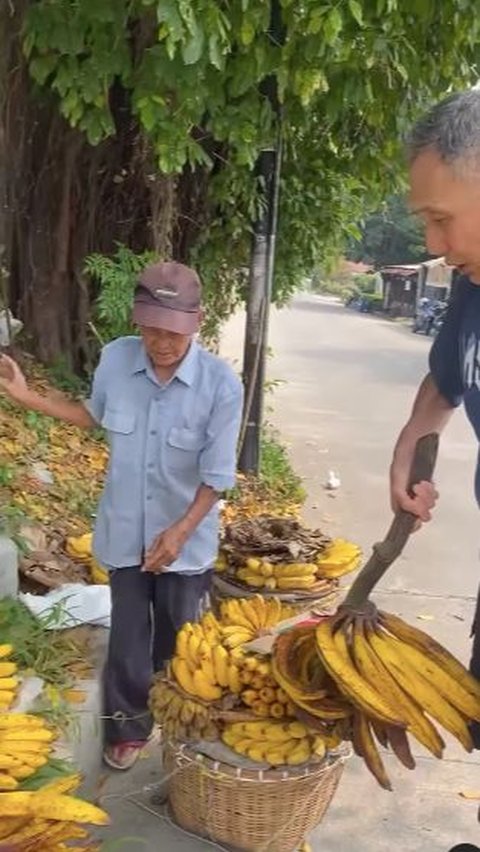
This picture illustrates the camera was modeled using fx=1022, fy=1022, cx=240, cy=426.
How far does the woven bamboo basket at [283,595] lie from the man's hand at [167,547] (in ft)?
3.12

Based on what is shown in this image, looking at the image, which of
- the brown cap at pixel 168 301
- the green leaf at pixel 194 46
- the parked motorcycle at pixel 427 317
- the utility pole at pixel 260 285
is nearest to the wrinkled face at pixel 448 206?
the brown cap at pixel 168 301

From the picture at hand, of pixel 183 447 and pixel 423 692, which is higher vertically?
pixel 183 447

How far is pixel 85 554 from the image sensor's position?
456 cm

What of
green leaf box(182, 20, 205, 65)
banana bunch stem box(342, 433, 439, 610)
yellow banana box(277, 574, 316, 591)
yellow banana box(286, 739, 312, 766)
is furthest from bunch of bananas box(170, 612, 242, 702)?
green leaf box(182, 20, 205, 65)

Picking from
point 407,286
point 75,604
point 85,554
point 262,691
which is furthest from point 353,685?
point 407,286

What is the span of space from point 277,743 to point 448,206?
5.23ft

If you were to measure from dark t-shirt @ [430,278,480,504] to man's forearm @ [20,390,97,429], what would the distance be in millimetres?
1289

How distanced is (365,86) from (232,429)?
110 inches

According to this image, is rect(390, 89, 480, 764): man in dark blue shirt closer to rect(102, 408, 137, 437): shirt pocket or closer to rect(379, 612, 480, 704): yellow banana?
rect(379, 612, 480, 704): yellow banana

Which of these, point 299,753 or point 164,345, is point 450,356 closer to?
point 164,345

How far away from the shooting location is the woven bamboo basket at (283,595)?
168 inches

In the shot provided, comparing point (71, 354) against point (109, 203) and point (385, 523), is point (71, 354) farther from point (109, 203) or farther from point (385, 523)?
point (385, 523)

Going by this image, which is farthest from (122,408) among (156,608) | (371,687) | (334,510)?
(334,510)

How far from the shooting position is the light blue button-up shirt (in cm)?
321
